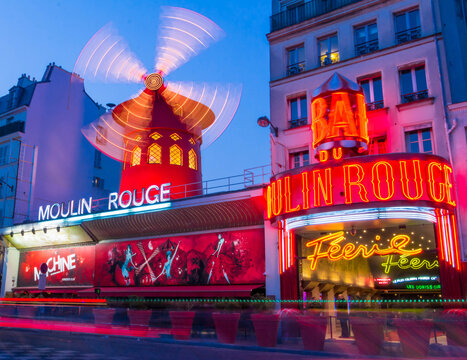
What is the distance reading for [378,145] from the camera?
13.8m

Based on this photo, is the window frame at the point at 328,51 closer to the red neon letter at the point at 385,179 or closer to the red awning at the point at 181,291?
the red neon letter at the point at 385,179

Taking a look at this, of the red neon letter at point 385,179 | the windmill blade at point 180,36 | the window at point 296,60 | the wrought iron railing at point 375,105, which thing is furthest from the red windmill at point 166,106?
the red neon letter at point 385,179

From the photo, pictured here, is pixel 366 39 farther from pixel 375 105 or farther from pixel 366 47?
pixel 375 105

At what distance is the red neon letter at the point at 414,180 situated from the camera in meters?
11.1

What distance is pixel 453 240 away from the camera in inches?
468

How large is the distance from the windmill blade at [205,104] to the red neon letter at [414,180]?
36.7 ft

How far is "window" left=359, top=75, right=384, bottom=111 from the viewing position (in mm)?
14039

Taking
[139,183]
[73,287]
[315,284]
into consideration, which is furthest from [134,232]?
[315,284]

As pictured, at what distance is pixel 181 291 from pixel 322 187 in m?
Answer: 7.05

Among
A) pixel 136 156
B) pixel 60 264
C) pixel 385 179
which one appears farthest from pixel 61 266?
pixel 385 179

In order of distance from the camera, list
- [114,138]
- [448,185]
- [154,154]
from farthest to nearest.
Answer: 1. [114,138]
2. [154,154]
3. [448,185]

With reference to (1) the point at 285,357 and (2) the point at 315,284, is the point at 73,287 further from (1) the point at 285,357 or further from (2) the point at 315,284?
(1) the point at 285,357

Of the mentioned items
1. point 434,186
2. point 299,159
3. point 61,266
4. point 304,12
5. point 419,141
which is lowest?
point 61,266

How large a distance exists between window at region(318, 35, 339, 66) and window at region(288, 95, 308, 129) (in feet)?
4.54
